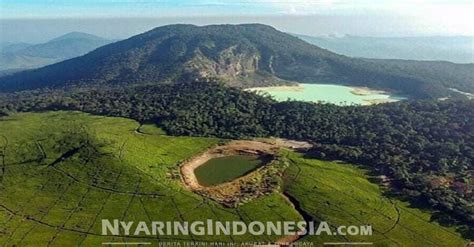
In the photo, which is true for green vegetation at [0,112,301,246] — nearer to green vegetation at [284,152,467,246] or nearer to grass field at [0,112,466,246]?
grass field at [0,112,466,246]

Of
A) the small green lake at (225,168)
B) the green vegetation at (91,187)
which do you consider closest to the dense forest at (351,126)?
the small green lake at (225,168)

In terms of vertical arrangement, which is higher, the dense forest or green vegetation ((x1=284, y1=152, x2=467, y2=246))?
the dense forest

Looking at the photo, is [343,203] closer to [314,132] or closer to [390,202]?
[390,202]

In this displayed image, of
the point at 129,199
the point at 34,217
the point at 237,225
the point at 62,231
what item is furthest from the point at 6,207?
the point at 237,225

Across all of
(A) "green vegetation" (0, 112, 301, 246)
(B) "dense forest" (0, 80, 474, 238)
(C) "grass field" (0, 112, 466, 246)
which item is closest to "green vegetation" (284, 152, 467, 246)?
(C) "grass field" (0, 112, 466, 246)

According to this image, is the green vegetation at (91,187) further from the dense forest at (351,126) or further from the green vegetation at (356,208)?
the dense forest at (351,126)

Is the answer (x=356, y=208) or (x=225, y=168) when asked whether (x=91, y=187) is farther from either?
(x=356, y=208)
